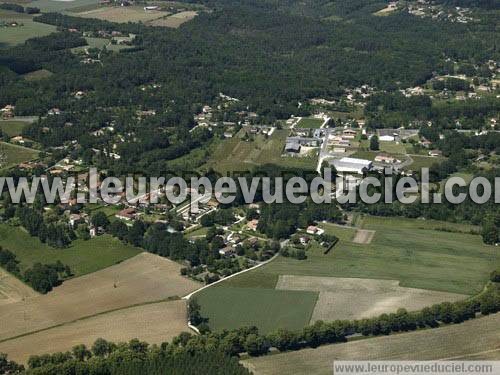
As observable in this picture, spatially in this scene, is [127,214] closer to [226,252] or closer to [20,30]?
[226,252]

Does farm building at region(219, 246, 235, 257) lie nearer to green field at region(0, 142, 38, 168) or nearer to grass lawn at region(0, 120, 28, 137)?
green field at region(0, 142, 38, 168)

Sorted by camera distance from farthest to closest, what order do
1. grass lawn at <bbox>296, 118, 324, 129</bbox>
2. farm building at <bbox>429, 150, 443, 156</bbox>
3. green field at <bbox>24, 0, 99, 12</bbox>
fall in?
1. green field at <bbox>24, 0, 99, 12</bbox>
2. grass lawn at <bbox>296, 118, 324, 129</bbox>
3. farm building at <bbox>429, 150, 443, 156</bbox>

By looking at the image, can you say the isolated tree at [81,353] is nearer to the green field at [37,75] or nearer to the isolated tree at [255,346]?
the isolated tree at [255,346]

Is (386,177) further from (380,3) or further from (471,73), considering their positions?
(380,3)

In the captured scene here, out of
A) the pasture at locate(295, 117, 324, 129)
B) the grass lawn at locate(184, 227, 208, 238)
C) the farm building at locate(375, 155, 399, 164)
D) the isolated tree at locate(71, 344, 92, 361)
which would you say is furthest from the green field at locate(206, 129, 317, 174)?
the isolated tree at locate(71, 344, 92, 361)

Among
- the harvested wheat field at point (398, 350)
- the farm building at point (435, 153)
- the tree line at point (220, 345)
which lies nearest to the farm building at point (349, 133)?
the farm building at point (435, 153)

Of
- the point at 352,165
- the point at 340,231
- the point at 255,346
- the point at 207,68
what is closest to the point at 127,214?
the point at 340,231

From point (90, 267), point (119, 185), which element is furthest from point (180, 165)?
point (90, 267)
